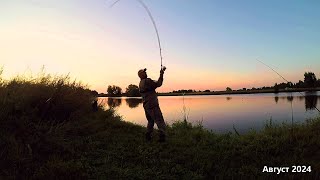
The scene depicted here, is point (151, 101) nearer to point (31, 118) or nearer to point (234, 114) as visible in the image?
point (31, 118)

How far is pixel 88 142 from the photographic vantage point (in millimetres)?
9266

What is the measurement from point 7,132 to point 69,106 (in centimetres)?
448

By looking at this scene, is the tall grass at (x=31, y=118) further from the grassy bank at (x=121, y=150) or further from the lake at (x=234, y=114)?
the lake at (x=234, y=114)

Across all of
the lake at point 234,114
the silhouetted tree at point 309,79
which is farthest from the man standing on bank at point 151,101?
the silhouetted tree at point 309,79

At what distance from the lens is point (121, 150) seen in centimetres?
834

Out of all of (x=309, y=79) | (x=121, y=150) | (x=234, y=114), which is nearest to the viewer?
(x=121, y=150)

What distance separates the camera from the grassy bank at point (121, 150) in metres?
6.31

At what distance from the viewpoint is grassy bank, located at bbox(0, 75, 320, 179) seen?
631cm

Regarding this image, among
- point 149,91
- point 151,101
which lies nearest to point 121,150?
point 151,101

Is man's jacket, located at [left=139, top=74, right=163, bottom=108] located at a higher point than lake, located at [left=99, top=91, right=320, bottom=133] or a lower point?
higher

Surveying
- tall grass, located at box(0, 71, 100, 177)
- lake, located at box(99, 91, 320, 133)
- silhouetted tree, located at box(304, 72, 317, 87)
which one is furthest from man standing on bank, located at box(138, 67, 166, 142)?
silhouetted tree, located at box(304, 72, 317, 87)

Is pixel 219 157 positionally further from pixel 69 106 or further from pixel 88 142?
pixel 69 106

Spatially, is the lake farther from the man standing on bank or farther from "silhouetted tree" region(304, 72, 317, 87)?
"silhouetted tree" region(304, 72, 317, 87)

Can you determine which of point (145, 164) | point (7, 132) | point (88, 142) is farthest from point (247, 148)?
point (7, 132)
